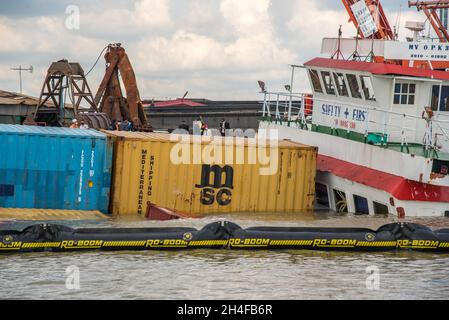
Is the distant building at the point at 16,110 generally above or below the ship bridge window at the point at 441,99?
below

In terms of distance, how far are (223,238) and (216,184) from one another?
6878mm

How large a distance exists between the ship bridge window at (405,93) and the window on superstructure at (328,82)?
11.8ft

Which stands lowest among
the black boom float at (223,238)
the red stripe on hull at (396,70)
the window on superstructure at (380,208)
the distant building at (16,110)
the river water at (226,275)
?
the river water at (226,275)

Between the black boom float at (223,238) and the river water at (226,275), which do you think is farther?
the black boom float at (223,238)

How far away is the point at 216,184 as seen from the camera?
→ 3022cm

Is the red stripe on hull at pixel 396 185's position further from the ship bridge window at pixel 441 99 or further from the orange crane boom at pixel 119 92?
the orange crane boom at pixel 119 92

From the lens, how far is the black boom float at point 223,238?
2289 cm

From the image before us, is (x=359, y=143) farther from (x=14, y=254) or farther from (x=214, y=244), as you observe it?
(x=14, y=254)

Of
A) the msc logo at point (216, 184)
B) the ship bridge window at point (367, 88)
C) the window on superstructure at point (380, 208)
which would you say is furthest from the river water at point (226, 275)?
the ship bridge window at point (367, 88)

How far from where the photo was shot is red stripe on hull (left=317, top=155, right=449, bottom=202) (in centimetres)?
2823

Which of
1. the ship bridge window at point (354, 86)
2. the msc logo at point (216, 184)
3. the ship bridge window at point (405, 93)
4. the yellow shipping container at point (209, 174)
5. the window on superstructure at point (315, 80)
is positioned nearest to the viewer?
the yellow shipping container at point (209, 174)

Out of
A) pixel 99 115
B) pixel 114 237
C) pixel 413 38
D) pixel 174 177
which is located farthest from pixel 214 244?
pixel 99 115

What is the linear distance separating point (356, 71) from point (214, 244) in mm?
10378

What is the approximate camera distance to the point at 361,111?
31469 mm
